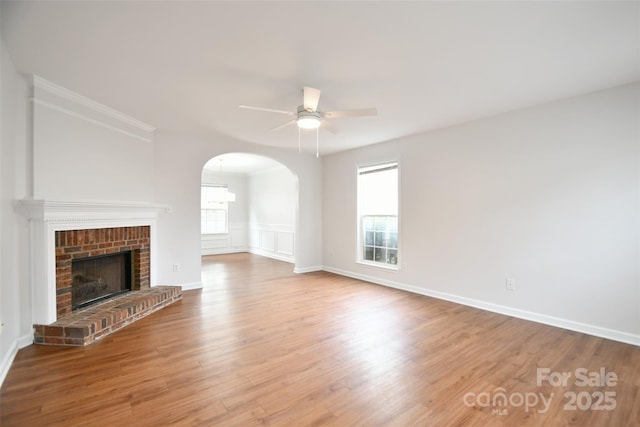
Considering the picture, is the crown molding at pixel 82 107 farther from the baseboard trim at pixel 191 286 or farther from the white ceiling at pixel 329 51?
the baseboard trim at pixel 191 286

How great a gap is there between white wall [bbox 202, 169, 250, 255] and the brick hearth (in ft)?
16.2

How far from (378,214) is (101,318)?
4.33 m

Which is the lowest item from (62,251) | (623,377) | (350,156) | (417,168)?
(623,377)

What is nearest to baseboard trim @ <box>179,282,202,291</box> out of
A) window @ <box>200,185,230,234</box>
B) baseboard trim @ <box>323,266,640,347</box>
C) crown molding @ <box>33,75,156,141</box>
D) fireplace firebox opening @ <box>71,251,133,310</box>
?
fireplace firebox opening @ <box>71,251,133,310</box>

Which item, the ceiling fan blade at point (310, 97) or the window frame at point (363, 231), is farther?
the window frame at point (363, 231)

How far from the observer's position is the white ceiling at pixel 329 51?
6.09 feet

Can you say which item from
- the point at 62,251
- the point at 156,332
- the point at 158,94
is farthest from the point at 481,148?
the point at 62,251

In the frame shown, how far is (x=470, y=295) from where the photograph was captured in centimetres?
405

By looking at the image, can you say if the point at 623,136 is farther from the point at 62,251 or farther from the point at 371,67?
the point at 62,251

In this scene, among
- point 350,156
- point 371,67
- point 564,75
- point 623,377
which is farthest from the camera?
point 350,156

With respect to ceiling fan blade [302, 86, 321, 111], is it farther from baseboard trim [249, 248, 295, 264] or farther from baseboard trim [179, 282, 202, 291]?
baseboard trim [249, 248, 295, 264]

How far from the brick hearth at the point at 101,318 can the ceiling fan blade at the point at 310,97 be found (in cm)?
306

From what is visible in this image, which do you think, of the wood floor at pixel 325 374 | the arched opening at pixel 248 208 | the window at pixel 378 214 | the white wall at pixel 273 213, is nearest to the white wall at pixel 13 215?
the wood floor at pixel 325 374

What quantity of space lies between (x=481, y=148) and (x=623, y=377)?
2.75 metres
